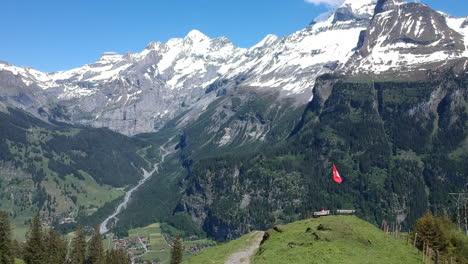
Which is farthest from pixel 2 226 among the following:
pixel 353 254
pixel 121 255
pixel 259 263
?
pixel 353 254

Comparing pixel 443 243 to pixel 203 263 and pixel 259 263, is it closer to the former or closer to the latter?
pixel 259 263

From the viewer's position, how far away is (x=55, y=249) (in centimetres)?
16962

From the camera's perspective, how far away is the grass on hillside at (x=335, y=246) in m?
77.7

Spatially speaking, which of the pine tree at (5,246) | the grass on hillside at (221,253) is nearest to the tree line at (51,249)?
the pine tree at (5,246)

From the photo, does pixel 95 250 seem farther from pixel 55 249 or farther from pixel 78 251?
pixel 55 249

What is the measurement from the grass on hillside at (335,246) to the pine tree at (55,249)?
3752 inches

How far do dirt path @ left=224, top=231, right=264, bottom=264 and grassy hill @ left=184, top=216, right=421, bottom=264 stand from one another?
1318mm

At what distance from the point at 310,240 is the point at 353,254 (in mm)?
10127

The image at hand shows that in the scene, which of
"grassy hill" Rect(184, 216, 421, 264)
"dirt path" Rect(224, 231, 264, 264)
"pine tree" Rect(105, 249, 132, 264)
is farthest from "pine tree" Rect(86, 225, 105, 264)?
"dirt path" Rect(224, 231, 264, 264)

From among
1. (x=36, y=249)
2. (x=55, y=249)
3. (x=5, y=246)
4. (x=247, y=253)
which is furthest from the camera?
(x=55, y=249)

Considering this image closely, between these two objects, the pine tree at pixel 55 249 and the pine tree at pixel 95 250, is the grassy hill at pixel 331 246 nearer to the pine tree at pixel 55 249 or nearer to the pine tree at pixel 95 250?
the pine tree at pixel 95 250

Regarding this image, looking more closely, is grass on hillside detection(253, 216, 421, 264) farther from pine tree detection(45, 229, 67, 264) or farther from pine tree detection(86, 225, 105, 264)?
pine tree detection(45, 229, 67, 264)

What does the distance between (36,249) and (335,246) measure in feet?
362

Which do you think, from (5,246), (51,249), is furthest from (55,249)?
(5,246)
